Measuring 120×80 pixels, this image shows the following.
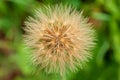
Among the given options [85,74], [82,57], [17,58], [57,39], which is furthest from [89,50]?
[17,58]

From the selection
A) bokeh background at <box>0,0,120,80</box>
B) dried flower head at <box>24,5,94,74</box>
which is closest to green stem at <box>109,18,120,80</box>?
bokeh background at <box>0,0,120,80</box>

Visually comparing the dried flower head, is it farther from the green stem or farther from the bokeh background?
the green stem

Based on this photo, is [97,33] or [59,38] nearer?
[59,38]

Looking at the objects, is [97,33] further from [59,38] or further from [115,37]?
[59,38]

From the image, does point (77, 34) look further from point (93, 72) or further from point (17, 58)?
point (17, 58)

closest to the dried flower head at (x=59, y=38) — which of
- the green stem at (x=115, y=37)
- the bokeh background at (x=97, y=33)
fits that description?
the bokeh background at (x=97, y=33)

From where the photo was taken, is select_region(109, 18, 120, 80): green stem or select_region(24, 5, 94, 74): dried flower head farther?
select_region(109, 18, 120, 80): green stem

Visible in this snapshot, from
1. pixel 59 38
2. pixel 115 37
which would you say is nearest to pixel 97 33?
pixel 115 37

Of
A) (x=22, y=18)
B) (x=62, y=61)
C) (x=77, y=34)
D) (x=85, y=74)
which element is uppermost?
(x=22, y=18)
